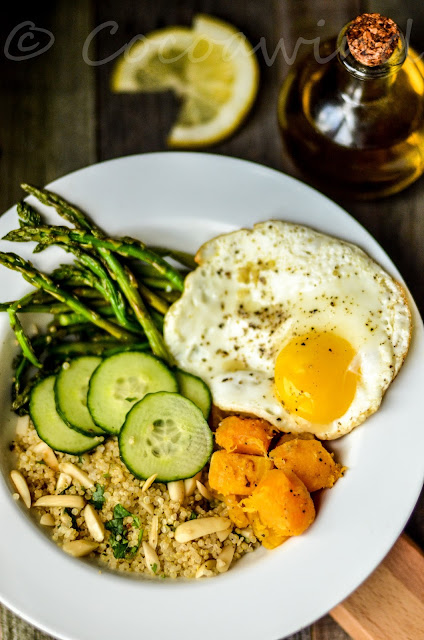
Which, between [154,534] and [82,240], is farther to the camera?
[82,240]

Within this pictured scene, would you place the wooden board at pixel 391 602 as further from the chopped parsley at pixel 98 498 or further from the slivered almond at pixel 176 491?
the chopped parsley at pixel 98 498

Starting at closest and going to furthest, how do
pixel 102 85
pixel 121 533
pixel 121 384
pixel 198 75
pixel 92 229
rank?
1. pixel 121 533
2. pixel 121 384
3. pixel 92 229
4. pixel 198 75
5. pixel 102 85

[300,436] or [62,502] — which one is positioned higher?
[300,436]

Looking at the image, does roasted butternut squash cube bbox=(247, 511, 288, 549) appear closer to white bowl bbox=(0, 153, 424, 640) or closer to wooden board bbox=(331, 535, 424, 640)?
white bowl bbox=(0, 153, 424, 640)

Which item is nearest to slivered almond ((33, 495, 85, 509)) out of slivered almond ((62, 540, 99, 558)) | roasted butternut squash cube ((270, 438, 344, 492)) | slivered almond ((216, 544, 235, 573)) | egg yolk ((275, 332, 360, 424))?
slivered almond ((62, 540, 99, 558))

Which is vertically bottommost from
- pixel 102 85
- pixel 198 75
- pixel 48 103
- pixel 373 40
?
pixel 48 103

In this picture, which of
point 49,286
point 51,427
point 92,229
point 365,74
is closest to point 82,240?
point 92,229

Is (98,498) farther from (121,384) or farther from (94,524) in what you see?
(121,384)
